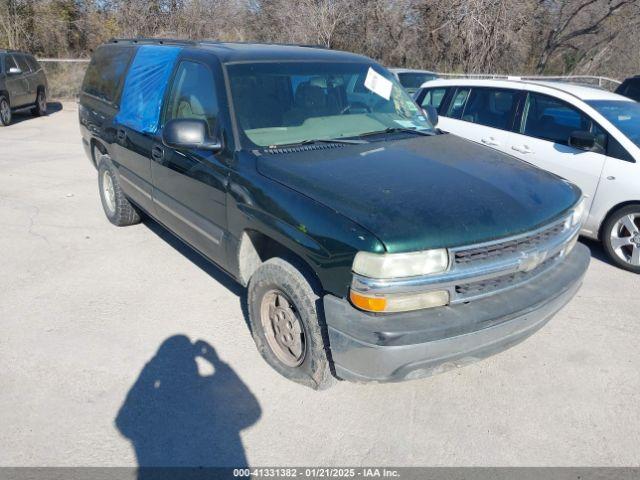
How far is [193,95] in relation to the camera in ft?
12.7

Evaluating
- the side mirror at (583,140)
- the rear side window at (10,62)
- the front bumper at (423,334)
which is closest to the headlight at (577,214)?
the front bumper at (423,334)

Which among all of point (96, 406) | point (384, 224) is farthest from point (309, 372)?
point (96, 406)

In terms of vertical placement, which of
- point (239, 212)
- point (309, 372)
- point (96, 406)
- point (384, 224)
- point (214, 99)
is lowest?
point (96, 406)

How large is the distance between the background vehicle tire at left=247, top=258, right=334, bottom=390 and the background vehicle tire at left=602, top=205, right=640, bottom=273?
3.52m

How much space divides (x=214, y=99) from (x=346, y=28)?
1981 cm

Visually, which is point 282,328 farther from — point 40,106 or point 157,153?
point 40,106

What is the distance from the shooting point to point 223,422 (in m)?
2.90

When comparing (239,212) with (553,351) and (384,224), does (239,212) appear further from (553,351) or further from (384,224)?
(553,351)

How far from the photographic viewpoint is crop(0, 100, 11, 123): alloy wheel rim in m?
13.3

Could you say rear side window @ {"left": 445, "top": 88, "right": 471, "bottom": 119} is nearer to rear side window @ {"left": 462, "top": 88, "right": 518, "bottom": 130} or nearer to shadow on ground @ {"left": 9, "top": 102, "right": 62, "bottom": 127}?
rear side window @ {"left": 462, "top": 88, "right": 518, "bottom": 130}

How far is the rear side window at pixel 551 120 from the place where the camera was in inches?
215

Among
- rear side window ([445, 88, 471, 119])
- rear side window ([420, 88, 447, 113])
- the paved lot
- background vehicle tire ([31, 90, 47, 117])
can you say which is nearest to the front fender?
the paved lot

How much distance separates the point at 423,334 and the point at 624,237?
3.58 metres

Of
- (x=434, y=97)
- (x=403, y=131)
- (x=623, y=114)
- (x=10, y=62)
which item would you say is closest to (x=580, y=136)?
(x=623, y=114)
